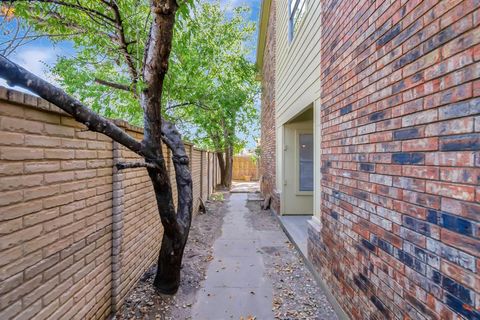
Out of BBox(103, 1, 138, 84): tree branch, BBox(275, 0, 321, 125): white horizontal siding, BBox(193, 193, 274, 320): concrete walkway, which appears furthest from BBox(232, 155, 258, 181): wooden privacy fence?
BBox(103, 1, 138, 84): tree branch

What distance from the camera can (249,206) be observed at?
8.88m

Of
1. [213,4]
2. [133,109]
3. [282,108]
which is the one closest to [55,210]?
[133,109]

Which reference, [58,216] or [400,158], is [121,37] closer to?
[58,216]

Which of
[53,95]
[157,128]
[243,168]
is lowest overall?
[243,168]

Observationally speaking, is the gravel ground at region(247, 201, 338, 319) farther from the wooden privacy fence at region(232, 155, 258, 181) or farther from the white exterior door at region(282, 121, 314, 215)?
the wooden privacy fence at region(232, 155, 258, 181)

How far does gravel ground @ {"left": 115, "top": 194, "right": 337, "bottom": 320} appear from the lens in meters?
2.72

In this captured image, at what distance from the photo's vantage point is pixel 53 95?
1751 mm

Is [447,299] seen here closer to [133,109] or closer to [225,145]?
[133,109]

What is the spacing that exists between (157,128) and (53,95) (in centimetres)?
96

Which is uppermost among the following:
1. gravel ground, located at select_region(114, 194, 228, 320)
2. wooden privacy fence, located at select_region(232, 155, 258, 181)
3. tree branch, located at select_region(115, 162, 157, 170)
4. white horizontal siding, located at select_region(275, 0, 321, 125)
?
white horizontal siding, located at select_region(275, 0, 321, 125)

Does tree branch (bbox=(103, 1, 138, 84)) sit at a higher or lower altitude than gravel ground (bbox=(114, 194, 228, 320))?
higher

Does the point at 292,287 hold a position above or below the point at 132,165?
below

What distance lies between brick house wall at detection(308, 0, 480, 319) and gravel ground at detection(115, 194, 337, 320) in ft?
Answer: 1.34

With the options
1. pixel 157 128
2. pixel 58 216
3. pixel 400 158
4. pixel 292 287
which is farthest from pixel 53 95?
pixel 292 287
